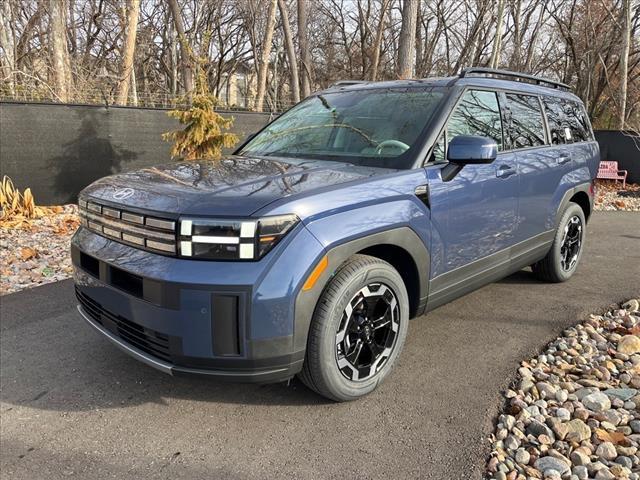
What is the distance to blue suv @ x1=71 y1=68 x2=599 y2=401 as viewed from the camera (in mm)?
2324

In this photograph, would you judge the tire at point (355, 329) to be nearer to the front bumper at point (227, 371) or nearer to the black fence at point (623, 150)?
the front bumper at point (227, 371)

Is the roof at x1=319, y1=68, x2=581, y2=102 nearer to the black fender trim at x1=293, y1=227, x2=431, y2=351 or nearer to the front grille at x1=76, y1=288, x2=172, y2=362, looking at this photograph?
the black fender trim at x1=293, y1=227, x2=431, y2=351

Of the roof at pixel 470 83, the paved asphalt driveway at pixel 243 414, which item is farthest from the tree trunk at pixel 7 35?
the paved asphalt driveway at pixel 243 414

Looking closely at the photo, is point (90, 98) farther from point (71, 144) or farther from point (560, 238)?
point (560, 238)

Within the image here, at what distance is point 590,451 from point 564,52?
26.7 m

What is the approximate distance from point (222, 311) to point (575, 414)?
2.03 metres

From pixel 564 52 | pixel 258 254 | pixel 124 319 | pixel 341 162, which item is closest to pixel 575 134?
pixel 341 162

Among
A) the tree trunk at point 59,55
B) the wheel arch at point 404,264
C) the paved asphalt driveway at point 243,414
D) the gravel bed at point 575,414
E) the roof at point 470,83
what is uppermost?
the tree trunk at point 59,55

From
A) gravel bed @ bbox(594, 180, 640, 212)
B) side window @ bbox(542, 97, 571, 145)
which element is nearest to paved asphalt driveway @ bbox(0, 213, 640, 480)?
side window @ bbox(542, 97, 571, 145)

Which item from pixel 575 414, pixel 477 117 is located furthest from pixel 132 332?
pixel 477 117

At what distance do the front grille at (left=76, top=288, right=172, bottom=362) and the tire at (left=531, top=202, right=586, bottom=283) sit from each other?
3739 millimetres

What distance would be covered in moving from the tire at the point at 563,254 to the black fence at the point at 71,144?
7987 millimetres

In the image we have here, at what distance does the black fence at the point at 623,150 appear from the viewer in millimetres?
14000

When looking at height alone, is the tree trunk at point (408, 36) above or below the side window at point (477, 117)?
above
